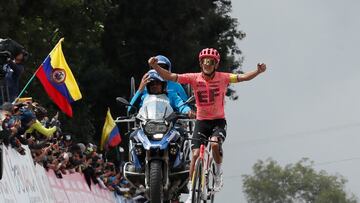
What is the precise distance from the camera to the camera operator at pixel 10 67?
17519mm

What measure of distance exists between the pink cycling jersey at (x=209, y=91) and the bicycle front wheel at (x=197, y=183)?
0.79 m

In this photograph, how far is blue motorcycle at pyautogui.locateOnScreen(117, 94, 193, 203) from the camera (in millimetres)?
15859

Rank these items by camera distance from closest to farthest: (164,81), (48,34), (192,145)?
(192,145) < (164,81) < (48,34)

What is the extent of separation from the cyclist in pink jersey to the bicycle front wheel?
0.81ft

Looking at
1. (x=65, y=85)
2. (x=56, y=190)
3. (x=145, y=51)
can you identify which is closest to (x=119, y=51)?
(x=145, y=51)

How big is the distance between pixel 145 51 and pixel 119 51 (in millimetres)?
1109

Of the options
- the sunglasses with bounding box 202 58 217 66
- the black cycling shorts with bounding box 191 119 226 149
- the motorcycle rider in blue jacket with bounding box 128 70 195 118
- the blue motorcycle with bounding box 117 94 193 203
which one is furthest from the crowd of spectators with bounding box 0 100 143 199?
the sunglasses with bounding box 202 58 217 66

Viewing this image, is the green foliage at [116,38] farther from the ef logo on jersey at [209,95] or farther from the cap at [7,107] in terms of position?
the ef logo on jersey at [209,95]

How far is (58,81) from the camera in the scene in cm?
2291

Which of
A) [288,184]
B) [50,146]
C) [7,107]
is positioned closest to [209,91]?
[7,107]

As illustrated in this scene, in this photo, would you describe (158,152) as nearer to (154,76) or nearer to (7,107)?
(154,76)

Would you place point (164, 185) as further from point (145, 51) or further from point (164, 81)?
point (145, 51)

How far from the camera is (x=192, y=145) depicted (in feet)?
51.6

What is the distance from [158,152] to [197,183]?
3.48ft
